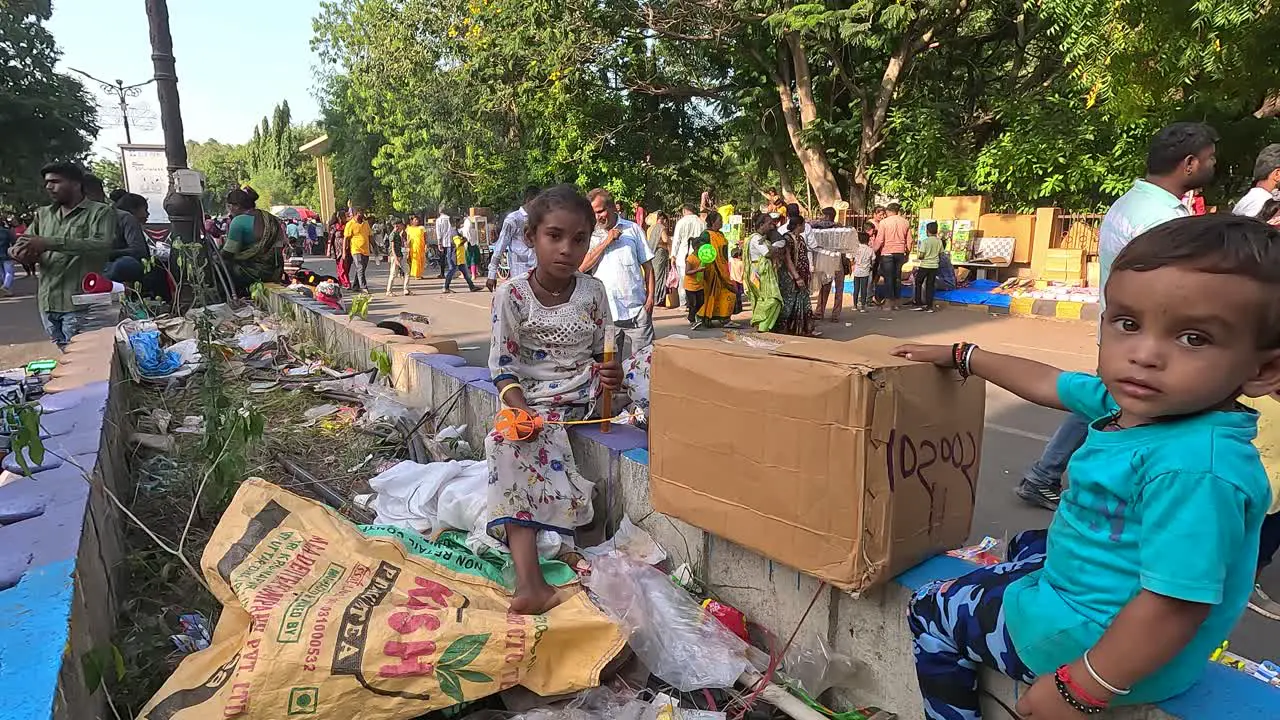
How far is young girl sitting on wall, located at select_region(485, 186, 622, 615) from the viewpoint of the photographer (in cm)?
251

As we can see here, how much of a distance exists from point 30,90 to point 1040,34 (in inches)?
1111

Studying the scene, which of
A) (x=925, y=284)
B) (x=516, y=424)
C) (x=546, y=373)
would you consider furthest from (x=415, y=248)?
(x=516, y=424)

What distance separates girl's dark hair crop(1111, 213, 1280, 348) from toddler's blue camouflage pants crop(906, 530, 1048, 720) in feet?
2.23

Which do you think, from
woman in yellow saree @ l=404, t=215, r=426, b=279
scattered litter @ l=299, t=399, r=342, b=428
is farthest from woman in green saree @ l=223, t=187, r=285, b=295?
woman in yellow saree @ l=404, t=215, r=426, b=279

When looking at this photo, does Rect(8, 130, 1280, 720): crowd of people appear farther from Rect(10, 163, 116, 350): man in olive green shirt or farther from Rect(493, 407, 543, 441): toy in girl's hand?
Rect(10, 163, 116, 350): man in olive green shirt

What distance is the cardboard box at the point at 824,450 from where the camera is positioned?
1.79m

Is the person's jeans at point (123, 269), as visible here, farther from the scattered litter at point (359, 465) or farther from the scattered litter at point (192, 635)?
the scattered litter at point (192, 635)

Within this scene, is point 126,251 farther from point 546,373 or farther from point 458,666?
point 458,666

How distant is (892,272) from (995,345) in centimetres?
396

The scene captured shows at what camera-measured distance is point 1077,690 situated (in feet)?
4.00

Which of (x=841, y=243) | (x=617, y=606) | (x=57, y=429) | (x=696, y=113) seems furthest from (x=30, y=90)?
(x=617, y=606)

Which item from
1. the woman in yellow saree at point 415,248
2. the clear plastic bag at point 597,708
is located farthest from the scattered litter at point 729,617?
the woman in yellow saree at point 415,248

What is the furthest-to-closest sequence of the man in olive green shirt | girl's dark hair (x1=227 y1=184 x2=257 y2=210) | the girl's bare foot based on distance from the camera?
girl's dark hair (x1=227 y1=184 x2=257 y2=210), the man in olive green shirt, the girl's bare foot

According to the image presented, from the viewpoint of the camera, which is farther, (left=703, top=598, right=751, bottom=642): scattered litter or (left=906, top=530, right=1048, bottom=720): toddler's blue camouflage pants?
(left=703, top=598, right=751, bottom=642): scattered litter
